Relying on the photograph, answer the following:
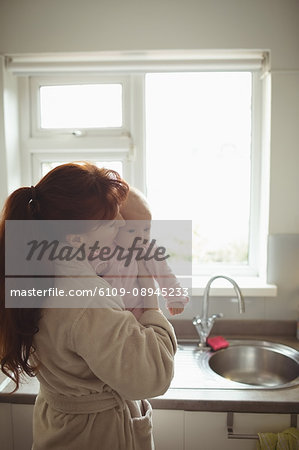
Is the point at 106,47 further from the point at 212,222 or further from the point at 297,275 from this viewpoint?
the point at 297,275

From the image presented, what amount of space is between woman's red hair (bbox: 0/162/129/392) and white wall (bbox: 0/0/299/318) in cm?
116

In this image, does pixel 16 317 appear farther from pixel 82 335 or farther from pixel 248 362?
pixel 248 362

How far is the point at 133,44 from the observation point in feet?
5.41

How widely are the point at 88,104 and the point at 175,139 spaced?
1.70 ft

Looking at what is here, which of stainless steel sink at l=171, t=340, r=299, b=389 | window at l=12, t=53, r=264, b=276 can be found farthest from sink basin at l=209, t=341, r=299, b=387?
window at l=12, t=53, r=264, b=276

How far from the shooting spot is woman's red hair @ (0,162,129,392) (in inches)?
29.2

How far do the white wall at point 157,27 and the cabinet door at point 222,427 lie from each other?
4.71 feet

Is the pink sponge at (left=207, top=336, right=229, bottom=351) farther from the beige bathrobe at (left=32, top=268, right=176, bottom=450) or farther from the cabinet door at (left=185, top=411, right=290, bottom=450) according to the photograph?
the beige bathrobe at (left=32, top=268, right=176, bottom=450)

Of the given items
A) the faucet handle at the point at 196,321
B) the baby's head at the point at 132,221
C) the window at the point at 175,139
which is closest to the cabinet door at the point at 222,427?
the faucet handle at the point at 196,321

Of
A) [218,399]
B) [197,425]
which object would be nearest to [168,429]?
[197,425]

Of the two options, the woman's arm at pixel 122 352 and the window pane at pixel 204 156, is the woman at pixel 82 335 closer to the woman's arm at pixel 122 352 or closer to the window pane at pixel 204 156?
the woman's arm at pixel 122 352

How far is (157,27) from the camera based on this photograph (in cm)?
165

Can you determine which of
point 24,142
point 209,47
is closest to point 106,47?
point 209,47

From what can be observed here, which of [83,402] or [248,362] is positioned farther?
[248,362]
